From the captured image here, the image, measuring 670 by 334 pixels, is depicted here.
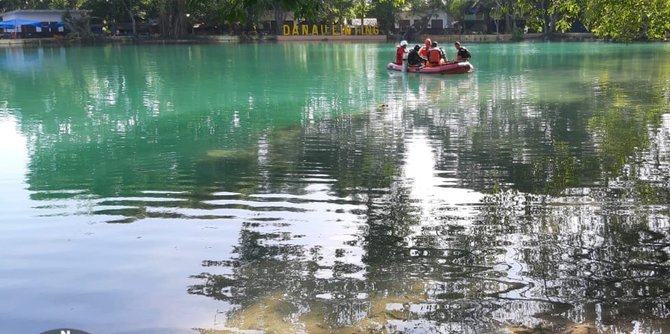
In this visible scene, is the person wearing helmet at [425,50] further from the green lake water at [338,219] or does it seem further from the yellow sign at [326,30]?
the yellow sign at [326,30]

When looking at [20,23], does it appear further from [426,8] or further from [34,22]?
[426,8]

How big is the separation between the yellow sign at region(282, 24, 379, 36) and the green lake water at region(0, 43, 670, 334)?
55.2 metres

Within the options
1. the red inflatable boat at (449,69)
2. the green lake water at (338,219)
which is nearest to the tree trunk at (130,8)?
the red inflatable boat at (449,69)

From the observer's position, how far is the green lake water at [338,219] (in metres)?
5.56

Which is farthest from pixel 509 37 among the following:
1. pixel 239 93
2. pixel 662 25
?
pixel 662 25

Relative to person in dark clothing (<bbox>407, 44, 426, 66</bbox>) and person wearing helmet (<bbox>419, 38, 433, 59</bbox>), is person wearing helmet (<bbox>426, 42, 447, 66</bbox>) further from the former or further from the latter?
person wearing helmet (<bbox>419, 38, 433, 59</bbox>)

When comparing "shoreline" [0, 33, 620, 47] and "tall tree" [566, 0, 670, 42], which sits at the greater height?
"shoreline" [0, 33, 620, 47]

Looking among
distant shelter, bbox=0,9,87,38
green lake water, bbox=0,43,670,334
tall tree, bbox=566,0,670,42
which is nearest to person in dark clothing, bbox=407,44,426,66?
green lake water, bbox=0,43,670,334

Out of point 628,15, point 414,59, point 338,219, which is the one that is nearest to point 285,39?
point 414,59

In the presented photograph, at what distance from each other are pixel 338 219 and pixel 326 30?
66811mm

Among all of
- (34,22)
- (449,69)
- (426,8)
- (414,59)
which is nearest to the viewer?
(449,69)

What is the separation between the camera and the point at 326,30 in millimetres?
73250

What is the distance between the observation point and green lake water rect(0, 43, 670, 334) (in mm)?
5559

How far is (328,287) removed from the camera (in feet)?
19.5
